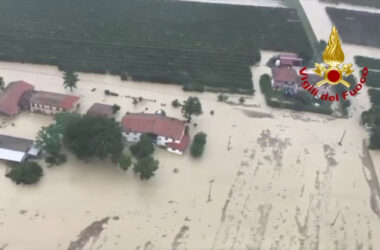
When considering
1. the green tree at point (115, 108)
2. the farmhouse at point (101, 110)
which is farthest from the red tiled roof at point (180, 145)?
the green tree at point (115, 108)

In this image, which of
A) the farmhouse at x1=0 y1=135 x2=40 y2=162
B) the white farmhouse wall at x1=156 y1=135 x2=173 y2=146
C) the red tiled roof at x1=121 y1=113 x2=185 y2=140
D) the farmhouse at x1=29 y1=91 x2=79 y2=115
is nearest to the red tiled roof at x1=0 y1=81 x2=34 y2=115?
the farmhouse at x1=29 y1=91 x2=79 y2=115

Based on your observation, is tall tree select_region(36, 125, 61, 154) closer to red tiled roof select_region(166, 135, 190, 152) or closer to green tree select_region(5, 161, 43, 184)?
green tree select_region(5, 161, 43, 184)

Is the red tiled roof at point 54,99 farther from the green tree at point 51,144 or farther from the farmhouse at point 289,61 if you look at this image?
the farmhouse at point 289,61

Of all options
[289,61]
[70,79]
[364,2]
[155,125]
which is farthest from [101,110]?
[364,2]

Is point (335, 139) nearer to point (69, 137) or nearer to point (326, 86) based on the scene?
point (326, 86)

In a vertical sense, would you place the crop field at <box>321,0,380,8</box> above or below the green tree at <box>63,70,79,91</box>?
above

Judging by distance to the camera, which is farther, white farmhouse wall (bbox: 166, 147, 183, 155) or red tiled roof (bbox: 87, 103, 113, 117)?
red tiled roof (bbox: 87, 103, 113, 117)

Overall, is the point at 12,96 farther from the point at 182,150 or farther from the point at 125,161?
the point at 182,150
